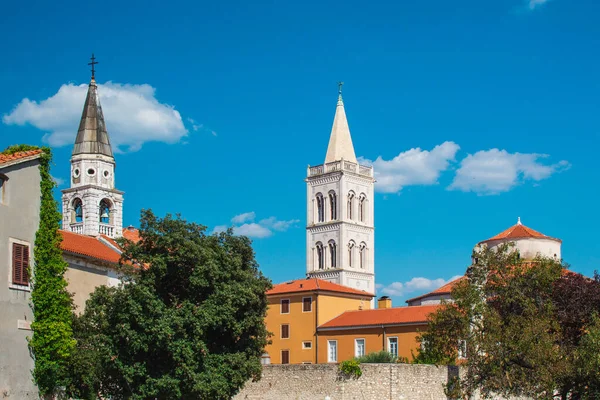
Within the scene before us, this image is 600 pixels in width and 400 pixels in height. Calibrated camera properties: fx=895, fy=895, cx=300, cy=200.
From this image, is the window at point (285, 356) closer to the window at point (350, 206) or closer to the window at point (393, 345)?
the window at point (393, 345)

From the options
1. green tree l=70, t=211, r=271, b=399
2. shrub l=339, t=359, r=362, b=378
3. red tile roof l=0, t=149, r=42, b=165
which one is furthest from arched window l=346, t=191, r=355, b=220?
red tile roof l=0, t=149, r=42, b=165

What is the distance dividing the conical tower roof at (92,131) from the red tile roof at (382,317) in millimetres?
33244

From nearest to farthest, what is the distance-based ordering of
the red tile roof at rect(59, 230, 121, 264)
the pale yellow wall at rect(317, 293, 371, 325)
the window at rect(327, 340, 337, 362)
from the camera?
the red tile roof at rect(59, 230, 121, 264) → the window at rect(327, 340, 337, 362) → the pale yellow wall at rect(317, 293, 371, 325)

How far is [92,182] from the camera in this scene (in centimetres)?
8731

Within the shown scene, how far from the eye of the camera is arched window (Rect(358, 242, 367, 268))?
129m

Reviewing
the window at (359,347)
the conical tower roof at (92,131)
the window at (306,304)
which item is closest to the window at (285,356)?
the window at (306,304)

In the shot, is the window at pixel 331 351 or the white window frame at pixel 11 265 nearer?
the white window frame at pixel 11 265

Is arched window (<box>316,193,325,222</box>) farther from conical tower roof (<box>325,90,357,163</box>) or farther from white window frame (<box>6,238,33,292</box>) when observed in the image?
white window frame (<box>6,238,33,292</box>)

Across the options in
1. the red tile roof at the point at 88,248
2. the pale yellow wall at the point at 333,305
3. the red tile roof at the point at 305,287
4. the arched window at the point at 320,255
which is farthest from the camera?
the arched window at the point at 320,255

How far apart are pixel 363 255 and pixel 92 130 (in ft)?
174

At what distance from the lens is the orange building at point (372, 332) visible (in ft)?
205

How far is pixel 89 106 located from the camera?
86875 millimetres

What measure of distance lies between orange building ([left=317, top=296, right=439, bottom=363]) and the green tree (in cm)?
2544

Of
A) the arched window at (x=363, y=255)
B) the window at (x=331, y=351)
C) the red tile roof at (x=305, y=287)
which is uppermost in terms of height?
the arched window at (x=363, y=255)
